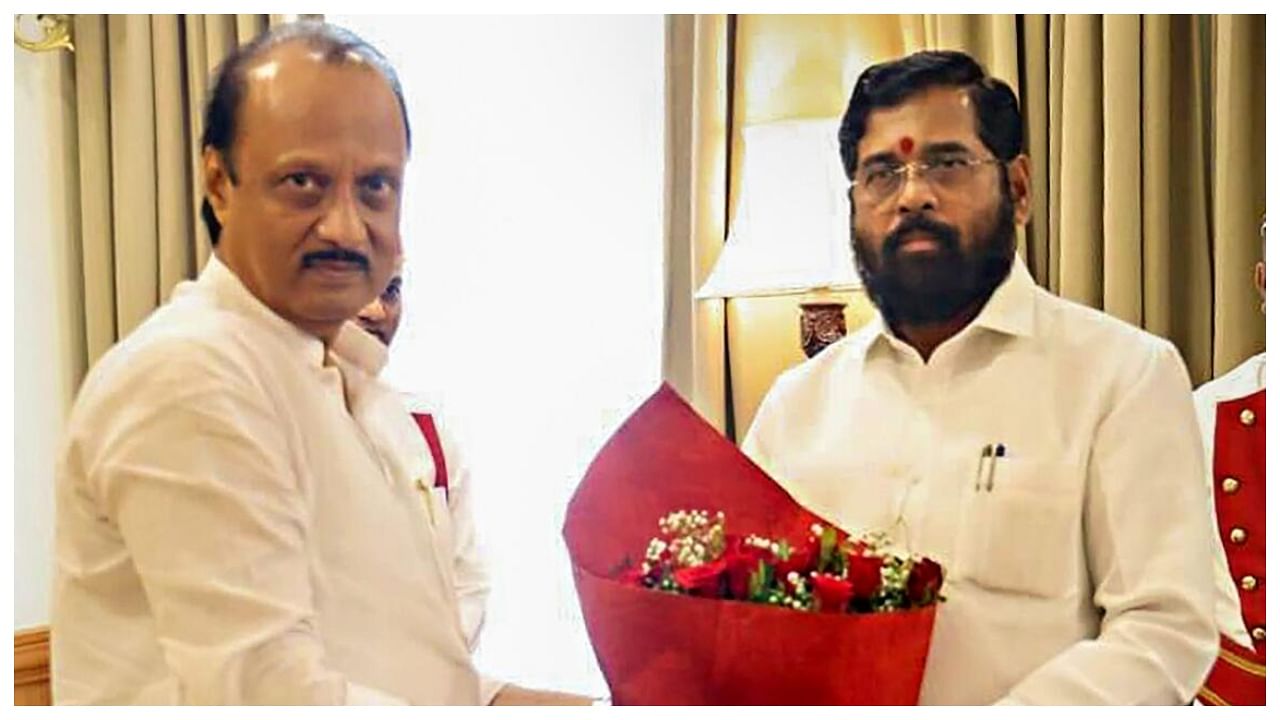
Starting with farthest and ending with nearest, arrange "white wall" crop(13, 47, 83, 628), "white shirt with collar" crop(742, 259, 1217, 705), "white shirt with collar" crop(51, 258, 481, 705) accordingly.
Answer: "white wall" crop(13, 47, 83, 628)
"white shirt with collar" crop(742, 259, 1217, 705)
"white shirt with collar" crop(51, 258, 481, 705)

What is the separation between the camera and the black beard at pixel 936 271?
41.1 inches

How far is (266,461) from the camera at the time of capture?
920 mm

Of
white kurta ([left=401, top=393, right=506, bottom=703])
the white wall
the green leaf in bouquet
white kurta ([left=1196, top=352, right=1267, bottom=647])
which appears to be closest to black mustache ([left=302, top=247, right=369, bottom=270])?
white kurta ([left=401, top=393, right=506, bottom=703])

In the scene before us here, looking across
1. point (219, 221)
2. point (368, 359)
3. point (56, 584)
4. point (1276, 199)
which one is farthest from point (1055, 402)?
point (56, 584)

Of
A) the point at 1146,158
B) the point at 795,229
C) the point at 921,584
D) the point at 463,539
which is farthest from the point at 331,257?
the point at 1146,158

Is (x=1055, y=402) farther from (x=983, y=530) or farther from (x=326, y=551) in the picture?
(x=326, y=551)

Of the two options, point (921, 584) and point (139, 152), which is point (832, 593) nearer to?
point (921, 584)

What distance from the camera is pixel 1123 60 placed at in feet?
3.62

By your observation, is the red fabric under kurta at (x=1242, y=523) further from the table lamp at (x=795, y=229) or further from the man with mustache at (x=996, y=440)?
the table lamp at (x=795, y=229)

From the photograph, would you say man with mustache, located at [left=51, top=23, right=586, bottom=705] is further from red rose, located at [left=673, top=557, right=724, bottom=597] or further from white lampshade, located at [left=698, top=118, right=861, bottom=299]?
white lampshade, located at [left=698, top=118, right=861, bottom=299]

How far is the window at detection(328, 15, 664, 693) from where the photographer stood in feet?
3.86

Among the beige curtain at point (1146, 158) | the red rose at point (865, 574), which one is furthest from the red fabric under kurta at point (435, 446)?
→ the beige curtain at point (1146, 158)

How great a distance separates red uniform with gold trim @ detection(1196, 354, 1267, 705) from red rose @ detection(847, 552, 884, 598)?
0.99ft
